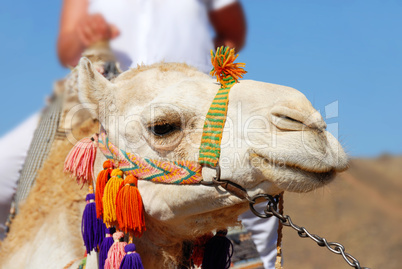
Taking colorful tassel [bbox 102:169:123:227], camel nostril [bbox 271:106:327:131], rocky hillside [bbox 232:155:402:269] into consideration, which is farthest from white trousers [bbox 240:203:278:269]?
rocky hillside [bbox 232:155:402:269]

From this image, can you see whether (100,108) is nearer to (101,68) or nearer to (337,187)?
(101,68)

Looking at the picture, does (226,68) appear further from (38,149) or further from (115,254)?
(38,149)

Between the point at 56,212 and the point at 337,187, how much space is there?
1.65m

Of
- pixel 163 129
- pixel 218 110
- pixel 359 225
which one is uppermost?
pixel 218 110

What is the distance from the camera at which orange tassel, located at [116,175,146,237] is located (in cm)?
226

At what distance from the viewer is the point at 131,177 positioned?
2.32 meters

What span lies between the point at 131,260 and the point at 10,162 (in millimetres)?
1762

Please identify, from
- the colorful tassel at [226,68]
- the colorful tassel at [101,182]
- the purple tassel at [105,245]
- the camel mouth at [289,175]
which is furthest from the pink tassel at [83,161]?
the camel mouth at [289,175]

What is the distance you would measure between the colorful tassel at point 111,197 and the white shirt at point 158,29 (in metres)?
1.55

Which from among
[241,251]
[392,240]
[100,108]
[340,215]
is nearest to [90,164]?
[100,108]

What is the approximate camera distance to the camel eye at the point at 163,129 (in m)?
2.25

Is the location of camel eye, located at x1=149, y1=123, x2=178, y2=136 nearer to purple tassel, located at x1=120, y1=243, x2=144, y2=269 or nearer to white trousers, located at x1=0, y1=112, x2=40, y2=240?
purple tassel, located at x1=120, y1=243, x2=144, y2=269

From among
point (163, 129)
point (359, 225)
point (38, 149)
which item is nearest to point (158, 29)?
point (38, 149)

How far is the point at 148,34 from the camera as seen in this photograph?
3889 millimetres
